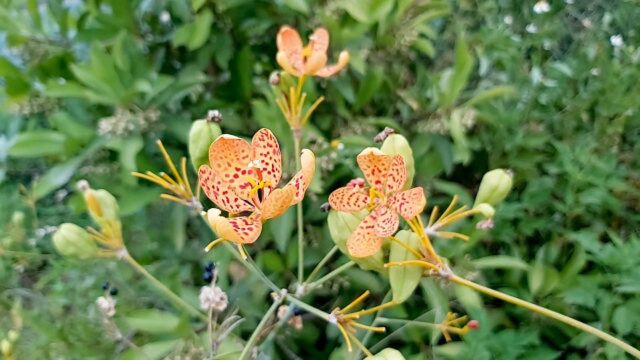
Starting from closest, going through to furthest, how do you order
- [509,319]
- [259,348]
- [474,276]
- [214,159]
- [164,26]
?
[214,159] < [259,348] < [474,276] < [509,319] < [164,26]

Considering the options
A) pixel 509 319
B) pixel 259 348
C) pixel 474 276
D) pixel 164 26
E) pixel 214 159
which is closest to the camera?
pixel 214 159

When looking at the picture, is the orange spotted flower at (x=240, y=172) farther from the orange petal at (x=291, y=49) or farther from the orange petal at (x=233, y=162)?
the orange petal at (x=291, y=49)

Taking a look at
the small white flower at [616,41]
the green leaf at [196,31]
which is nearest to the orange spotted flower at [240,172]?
the green leaf at [196,31]

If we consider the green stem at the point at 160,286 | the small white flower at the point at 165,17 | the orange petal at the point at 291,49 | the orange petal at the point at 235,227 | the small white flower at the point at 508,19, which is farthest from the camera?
the small white flower at the point at 508,19

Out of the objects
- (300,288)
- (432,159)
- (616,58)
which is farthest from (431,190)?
(300,288)

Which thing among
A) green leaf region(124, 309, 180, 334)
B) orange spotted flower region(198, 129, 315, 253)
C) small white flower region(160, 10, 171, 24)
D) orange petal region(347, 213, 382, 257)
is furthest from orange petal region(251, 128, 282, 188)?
small white flower region(160, 10, 171, 24)

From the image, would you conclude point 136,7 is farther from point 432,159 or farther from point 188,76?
point 432,159

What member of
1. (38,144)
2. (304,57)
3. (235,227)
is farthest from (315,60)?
(38,144)
